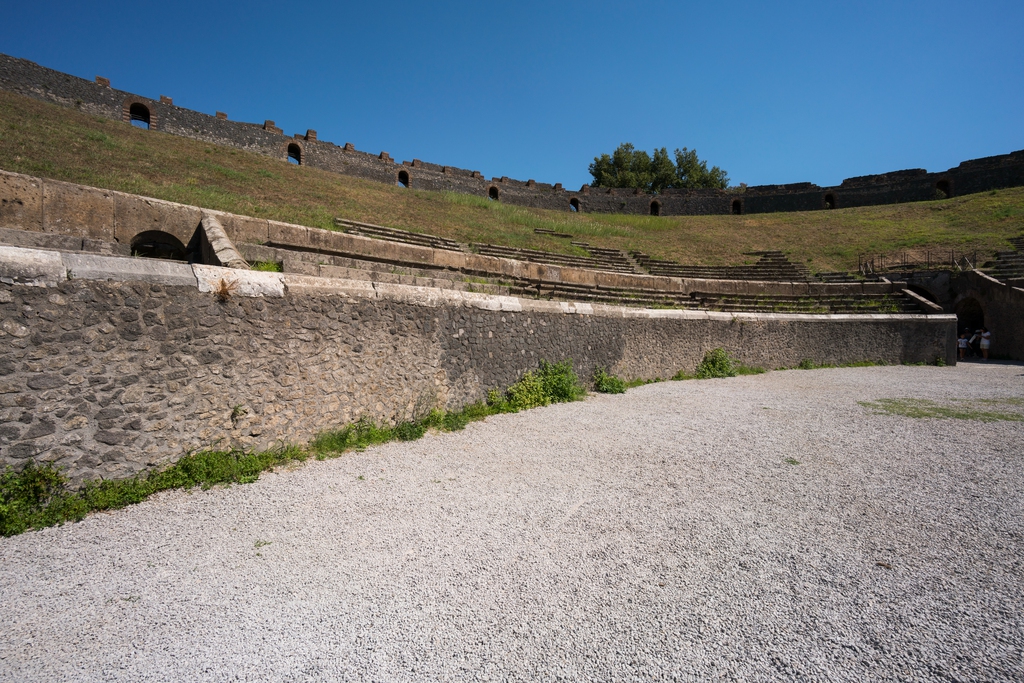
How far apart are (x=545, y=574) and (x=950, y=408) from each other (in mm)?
7745

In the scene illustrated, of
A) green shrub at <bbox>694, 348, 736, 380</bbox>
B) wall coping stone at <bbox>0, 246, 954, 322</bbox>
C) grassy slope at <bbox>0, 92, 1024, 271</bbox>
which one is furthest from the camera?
grassy slope at <bbox>0, 92, 1024, 271</bbox>

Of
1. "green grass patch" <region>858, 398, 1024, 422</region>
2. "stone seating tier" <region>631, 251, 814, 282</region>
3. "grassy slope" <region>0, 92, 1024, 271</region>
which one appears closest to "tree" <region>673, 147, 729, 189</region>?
"grassy slope" <region>0, 92, 1024, 271</region>

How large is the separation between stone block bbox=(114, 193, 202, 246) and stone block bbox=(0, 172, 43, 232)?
88cm

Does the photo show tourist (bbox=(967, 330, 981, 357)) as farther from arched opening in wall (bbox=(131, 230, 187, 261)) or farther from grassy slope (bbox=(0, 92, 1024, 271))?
arched opening in wall (bbox=(131, 230, 187, 261))

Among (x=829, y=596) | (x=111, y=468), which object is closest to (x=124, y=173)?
(x=111, y=468)

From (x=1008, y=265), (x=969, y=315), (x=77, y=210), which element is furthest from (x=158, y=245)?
(x=1008, y=265)

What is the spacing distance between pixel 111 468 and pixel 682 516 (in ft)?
14.0

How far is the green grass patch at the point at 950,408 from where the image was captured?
663cm

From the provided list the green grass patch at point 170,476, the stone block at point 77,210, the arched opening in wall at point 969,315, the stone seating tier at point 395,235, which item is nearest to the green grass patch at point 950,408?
the green grass patch at point 170,476

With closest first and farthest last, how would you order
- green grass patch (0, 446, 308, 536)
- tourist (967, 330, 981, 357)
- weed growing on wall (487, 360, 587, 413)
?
green grass patch (0, 446, 308, 536), weed growing on wall (487, 360, 587, 413), tourist (967, 330, 981, 357)

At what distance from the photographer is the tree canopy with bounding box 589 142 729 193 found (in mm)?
52625

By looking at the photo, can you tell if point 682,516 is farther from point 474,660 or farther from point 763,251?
point 763,251

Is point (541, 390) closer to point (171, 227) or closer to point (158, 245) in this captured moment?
point (171, 227)

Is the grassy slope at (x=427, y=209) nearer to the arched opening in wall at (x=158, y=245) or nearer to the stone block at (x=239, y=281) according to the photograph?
the arched opening in wall at (x=158, y=245)
